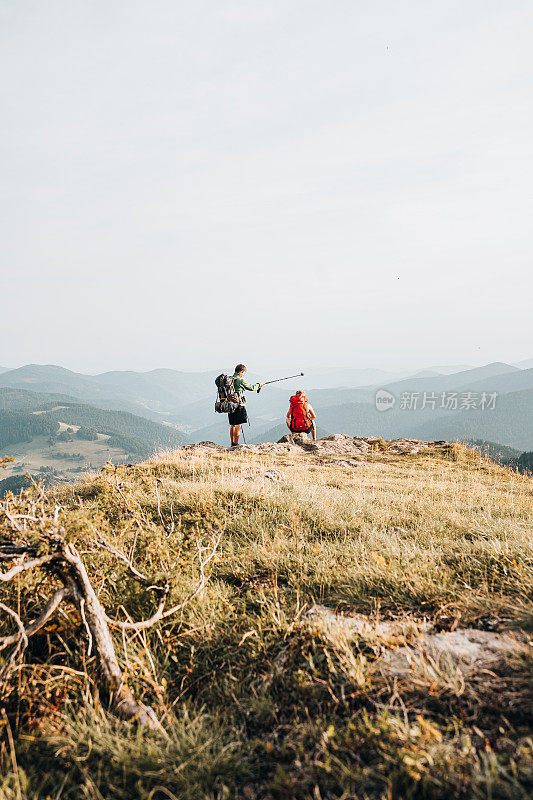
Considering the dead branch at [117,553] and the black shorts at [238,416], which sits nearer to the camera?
the dead branch at [117,553]

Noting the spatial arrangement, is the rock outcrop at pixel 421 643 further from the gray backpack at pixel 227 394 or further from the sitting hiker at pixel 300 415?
the sitting hiker at pixel 300 415

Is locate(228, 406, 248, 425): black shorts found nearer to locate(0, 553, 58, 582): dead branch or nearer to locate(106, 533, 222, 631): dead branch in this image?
locate(106, 533, 222, 631): dead branch

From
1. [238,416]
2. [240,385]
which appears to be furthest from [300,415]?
[240,385]

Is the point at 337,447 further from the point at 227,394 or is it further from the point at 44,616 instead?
the point at 44,616

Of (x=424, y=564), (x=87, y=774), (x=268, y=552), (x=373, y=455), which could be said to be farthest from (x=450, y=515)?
(x=373, y=455)

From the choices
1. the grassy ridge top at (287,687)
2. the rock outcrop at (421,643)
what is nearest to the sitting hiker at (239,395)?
the grassy ridge top at (287,687)

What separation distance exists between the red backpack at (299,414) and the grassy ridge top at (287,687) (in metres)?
14.5

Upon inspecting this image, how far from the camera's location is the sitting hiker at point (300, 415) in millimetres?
19625

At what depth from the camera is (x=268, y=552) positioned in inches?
181

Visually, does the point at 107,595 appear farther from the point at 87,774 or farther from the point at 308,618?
the point at 308,618

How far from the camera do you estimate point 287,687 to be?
2.67m

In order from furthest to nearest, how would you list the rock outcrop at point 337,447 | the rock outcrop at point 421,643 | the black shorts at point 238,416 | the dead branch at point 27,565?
1. the rock outcrop at point 337,447
2. the black shorts at point 238,416
3. the rock outcrop at point 421,643
4. the dead branch at point 27,565

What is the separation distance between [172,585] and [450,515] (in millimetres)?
4393

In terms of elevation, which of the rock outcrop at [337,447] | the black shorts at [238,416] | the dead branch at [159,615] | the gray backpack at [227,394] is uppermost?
the gray backpack at [227,394]
